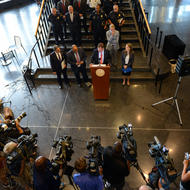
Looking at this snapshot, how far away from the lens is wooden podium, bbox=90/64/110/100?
4779 mm

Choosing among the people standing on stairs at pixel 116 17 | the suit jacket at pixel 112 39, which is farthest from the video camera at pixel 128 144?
the people standing on stairs at pixel 116 17

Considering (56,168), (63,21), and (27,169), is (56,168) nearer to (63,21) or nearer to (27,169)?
(27,169)

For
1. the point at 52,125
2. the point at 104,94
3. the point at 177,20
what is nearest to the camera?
the point at 52,125

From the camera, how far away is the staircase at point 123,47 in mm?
A: 6227

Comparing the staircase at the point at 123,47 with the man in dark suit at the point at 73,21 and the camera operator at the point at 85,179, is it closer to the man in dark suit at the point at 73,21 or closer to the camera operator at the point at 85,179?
the man in dark suit at the point at 73,21

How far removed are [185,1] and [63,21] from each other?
889 cm

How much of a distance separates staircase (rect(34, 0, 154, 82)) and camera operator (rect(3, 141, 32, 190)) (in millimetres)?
3616

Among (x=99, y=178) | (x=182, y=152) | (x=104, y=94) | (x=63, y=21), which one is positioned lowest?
(x=182, y=152)

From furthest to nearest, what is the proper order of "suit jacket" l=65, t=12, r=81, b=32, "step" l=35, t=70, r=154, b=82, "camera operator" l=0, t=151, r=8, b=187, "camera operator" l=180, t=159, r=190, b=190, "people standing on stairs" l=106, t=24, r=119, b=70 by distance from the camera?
Result: 1. "suit jacket" l=65, t=12, r=81, b=32
2. "step" l=35, t=70, r=154, b=82
3. "people standing on stairs" l=106, t=24, r=119, b=70
4. "camera operator" l=0, t=151, r=8, b=187
5. "camera operator" l=180, t=159, r=190, b=190

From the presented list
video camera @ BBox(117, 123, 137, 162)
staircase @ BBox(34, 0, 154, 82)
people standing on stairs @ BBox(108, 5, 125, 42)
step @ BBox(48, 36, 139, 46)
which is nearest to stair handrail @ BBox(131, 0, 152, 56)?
staircase @ BBox(34, 0, 154, 82)

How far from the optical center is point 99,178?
2676mm

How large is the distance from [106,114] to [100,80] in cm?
94

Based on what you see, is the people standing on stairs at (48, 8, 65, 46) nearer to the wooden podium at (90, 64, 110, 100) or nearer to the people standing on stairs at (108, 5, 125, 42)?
the people standing on stairs at (108, 5, 125, 42)

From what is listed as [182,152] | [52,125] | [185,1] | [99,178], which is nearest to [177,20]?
[185,1]
